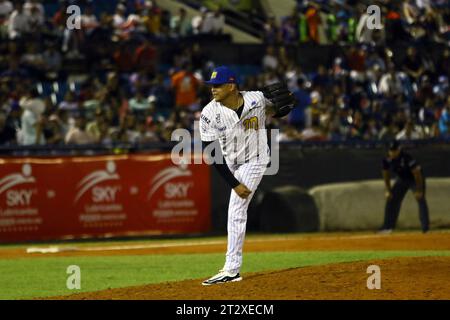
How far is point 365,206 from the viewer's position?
21297mm

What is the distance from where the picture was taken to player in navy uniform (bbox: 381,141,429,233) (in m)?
19.2

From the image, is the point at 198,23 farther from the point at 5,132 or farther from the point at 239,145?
the point at 239,145

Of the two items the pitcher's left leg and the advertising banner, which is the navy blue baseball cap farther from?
the advertising banner

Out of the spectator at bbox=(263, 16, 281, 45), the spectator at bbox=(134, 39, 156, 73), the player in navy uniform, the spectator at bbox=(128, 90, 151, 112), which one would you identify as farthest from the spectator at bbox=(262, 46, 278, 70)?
the player in navy uniform

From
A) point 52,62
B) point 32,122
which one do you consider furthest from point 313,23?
point 32,122

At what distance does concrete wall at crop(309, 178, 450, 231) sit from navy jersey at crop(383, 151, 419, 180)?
5.90ft

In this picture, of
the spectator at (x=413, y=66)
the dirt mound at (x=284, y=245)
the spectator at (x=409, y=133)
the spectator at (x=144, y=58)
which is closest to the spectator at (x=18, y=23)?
the spectator at (x=144, y=58)

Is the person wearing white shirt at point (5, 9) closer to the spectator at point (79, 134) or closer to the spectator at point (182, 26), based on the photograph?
the spectator at point (182, 26)

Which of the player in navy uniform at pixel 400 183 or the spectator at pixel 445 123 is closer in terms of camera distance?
the player in navy uniform at pixel 400 183

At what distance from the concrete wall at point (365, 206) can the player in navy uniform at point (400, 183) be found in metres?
1.23

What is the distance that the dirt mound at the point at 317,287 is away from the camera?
9.97 meters

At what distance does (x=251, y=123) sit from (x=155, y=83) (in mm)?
13282
